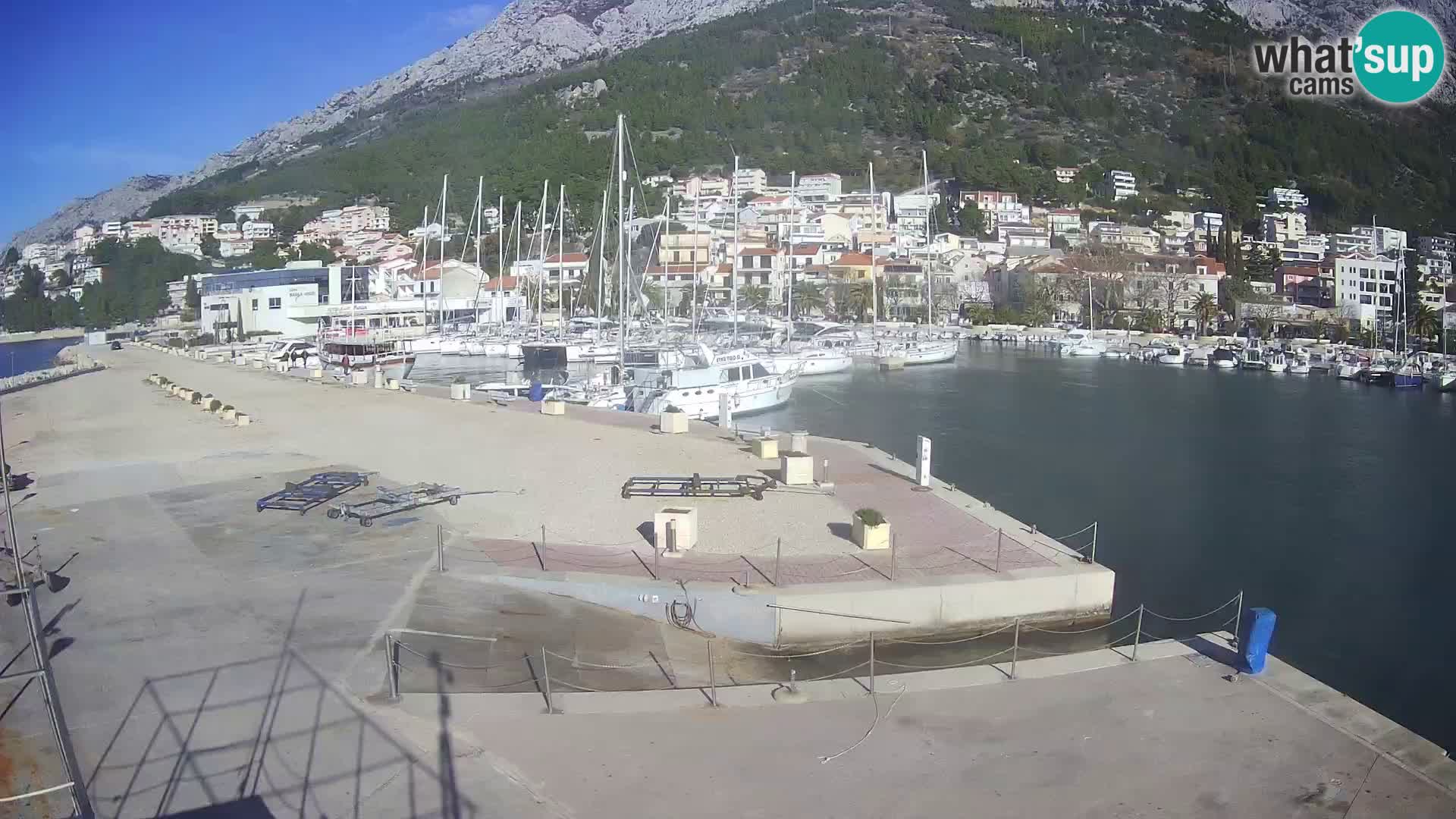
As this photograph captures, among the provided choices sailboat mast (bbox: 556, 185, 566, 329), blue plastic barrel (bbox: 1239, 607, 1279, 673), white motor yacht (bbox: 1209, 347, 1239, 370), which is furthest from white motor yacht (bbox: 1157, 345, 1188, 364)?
blue plastic barrel (bbox: 1239, 607, 1279, 673)

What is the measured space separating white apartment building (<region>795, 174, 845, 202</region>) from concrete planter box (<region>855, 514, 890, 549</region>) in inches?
3758

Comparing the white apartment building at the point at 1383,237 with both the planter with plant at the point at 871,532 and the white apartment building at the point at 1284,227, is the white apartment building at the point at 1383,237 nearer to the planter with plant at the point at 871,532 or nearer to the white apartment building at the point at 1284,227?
the white apartment building at the point at 1284,227

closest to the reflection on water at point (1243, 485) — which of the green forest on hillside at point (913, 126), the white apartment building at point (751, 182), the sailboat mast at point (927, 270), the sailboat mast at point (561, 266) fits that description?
the sailboat mast at point (561, 266)

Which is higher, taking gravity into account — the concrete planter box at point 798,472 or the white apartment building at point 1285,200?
the white apartment building at point 1285,200

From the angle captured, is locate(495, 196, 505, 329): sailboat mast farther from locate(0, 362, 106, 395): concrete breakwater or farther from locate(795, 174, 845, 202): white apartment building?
locate(795, 174, 845, 202): white apartment building

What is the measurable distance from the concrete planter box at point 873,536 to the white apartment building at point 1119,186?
107 metres

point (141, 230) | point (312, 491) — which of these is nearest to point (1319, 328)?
point (312, 491)

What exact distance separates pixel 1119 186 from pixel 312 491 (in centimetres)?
10979

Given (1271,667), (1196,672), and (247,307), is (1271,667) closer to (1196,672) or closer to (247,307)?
(1196,672)

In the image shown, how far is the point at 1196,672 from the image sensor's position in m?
7.18

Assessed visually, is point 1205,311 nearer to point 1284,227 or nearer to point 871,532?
point 1284,227

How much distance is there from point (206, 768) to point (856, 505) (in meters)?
7.90

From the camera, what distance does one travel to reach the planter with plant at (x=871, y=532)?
33.2 feet

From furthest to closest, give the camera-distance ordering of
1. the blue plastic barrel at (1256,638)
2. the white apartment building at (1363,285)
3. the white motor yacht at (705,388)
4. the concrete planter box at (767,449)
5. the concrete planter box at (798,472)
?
the white apartment building at (1363,285) → the white motor yacht at (705,388) → the concrete planter box at (767,449) → the concrete planter box at (798,472) → the blue plastic barrel at (1256,638)
